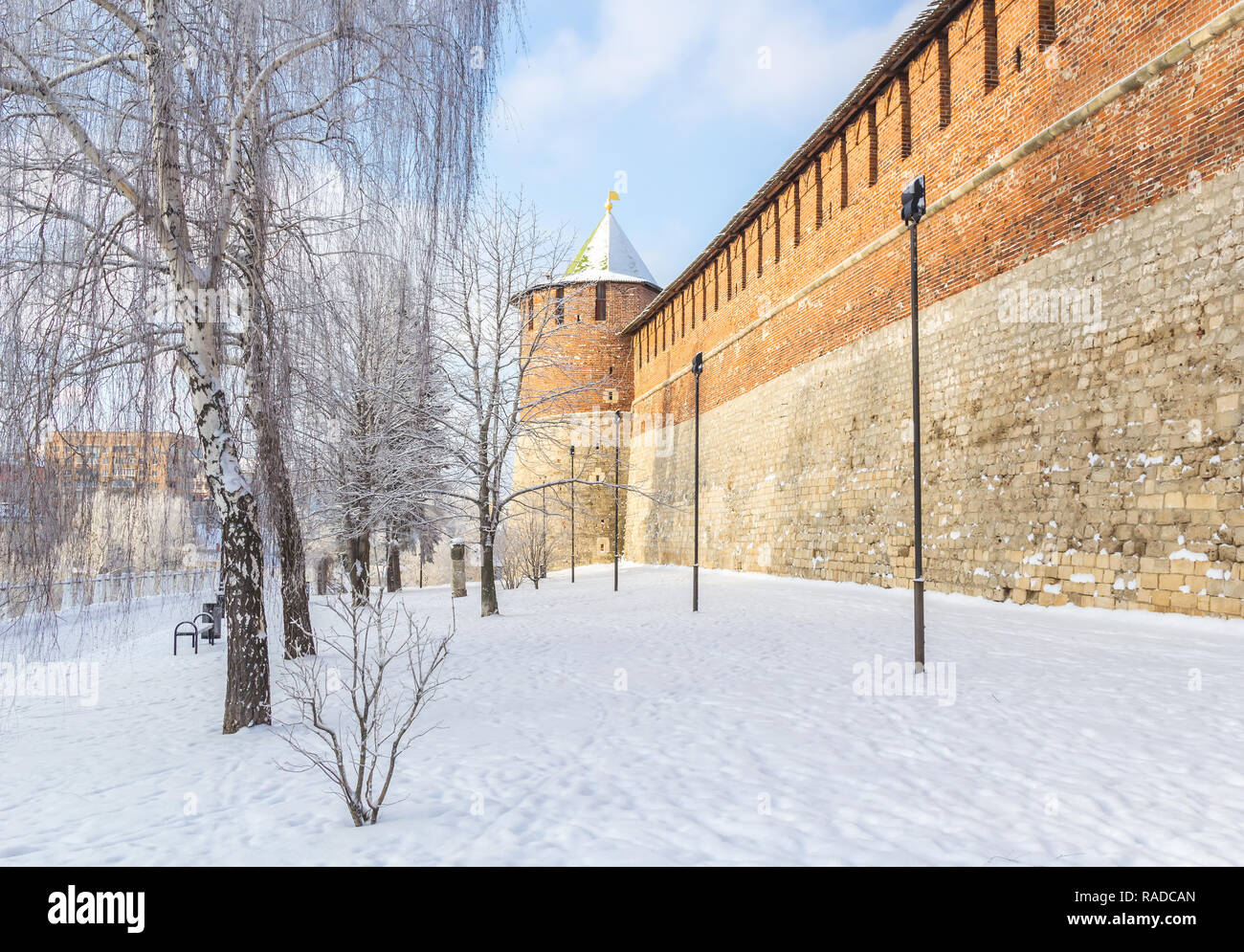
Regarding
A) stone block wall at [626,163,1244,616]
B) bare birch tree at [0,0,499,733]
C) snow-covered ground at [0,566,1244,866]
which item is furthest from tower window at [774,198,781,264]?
bare birch tree at [0,0,499,733]

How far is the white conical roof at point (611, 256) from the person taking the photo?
31.5 meters

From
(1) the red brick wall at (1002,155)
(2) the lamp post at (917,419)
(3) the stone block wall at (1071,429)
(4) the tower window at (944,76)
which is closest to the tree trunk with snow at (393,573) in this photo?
(1) the red brick wall at (1002,155)

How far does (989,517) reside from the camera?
392 inches

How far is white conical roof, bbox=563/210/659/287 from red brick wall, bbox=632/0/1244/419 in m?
13.3

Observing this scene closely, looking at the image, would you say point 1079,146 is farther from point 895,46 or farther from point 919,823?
point 919,823

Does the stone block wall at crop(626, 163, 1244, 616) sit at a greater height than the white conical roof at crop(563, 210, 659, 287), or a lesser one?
lesser

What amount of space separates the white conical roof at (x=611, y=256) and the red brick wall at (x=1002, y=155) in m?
13.3

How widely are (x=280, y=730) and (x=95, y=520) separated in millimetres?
1942

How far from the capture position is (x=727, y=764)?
13.4ft

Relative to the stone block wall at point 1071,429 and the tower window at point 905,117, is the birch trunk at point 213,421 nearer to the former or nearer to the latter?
the stone block wall at point 1071,429

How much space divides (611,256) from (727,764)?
3026 centimetres

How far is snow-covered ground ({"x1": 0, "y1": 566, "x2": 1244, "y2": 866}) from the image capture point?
120 inches
